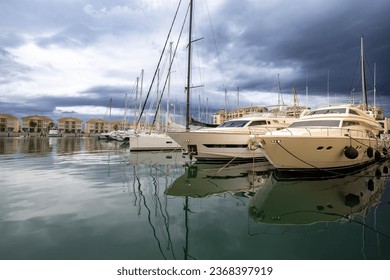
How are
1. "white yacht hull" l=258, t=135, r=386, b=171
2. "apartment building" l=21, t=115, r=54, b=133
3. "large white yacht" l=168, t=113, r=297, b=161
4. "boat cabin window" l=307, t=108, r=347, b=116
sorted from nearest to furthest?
1. "white yacht hull" l=258, t=135, r=386, b=171
2. "boat cabin window" l=307, t=108, r=347, b=116
3. "large white yacht" l=168, t=113, r=297, b=161
4. "apartment building" l=21, t=115, r=54, b=133

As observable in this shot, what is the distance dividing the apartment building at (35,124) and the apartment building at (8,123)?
A: 521cm

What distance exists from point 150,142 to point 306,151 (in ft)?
61.2

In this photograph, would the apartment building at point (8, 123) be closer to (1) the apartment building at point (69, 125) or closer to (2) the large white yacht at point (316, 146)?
(1) the apartment building at point (69, 125)

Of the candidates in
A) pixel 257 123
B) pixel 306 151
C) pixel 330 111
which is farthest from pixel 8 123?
pixel 306 151

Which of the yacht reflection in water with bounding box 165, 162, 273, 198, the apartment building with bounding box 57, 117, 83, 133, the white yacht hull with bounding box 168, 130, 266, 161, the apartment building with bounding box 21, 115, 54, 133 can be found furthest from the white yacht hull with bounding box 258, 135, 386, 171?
the apartment building with bounding box 57, 117, 83, 133

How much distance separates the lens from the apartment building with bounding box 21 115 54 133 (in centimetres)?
12362

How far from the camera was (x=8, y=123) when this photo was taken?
116 meters

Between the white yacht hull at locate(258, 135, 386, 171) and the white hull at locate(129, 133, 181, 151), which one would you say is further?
the white hull at locate(129, 133, 181, 151)

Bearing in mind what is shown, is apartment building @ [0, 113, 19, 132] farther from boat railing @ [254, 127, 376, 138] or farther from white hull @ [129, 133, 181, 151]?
boat railing @ [254, 127, 376, 138]

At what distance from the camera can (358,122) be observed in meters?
12.7

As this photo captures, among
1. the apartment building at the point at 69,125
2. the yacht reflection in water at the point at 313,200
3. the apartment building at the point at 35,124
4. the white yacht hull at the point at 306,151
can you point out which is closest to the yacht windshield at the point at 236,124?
the white yacht hull at the point at 306,151

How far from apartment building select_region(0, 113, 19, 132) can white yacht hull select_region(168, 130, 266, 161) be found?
13464cm

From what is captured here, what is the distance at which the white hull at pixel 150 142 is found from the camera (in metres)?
25.4
